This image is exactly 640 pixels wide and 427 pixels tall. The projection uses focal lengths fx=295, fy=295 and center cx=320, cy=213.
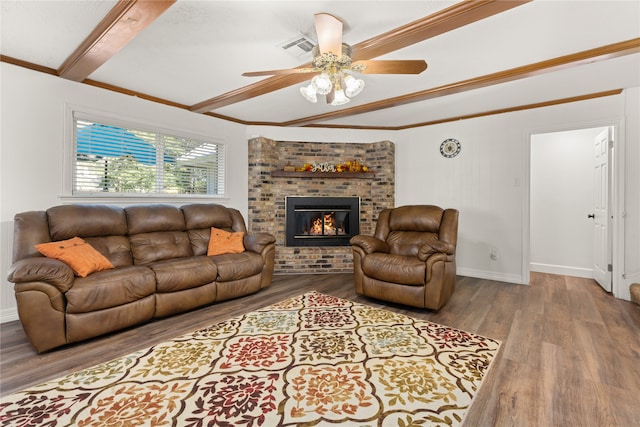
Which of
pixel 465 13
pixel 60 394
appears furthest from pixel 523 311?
pixel 60 394

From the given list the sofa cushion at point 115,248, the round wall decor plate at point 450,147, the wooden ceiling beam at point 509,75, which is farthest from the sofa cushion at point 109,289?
the round wall decor plate at point 450,147

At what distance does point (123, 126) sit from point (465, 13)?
3.61 metres

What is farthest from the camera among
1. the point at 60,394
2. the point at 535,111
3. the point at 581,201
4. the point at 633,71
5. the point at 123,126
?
the point at 581,201

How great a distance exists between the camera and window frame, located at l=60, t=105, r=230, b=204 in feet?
9.96

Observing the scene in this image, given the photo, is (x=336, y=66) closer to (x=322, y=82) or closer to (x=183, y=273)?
(x=322, y=82)

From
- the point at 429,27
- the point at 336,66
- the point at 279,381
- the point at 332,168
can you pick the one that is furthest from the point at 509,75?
the point at 279,381

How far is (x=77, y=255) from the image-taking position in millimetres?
2477

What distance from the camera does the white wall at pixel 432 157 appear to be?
2.75 metres

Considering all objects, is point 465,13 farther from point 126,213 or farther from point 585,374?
Answer: point 126,213

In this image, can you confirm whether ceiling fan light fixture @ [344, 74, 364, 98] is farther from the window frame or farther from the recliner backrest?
the window frame

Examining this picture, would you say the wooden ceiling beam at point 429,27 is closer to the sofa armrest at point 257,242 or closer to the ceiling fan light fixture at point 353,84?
the ceiling fan light fixture at point 353,84

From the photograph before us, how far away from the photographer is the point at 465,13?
183 cm

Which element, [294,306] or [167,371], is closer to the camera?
[167,371]

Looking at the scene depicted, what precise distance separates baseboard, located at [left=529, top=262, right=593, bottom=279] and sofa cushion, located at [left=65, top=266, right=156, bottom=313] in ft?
17.1
